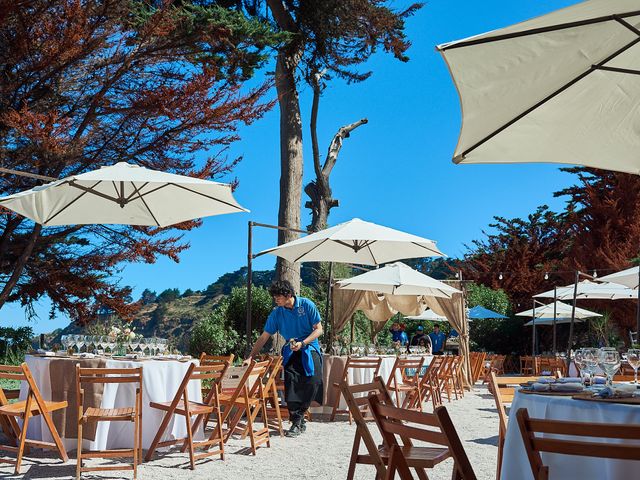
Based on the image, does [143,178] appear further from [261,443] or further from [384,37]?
[384,37]

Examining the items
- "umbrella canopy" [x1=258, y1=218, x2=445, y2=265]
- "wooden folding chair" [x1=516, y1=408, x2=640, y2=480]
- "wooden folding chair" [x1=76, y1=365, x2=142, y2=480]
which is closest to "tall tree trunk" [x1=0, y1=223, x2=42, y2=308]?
"umbrella canopy" [x1=258, y1=218, x2=445, y2=265]

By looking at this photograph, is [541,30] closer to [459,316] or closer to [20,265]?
[20,265]

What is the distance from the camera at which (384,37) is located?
58.6 feet

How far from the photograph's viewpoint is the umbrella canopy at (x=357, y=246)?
1051cm

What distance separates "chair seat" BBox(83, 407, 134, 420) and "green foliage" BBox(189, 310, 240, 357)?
13.0 m

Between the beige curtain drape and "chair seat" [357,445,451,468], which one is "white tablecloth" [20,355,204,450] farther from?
the beige curtain drape

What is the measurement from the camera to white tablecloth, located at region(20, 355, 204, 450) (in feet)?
22.7

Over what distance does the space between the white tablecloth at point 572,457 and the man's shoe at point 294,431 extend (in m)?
4.99

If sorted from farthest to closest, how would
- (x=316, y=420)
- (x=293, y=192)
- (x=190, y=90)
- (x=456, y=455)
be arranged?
1. (x=293, y=192)
2. (x=190, y=90)
3. (x=316, y=420)
4. (x=456, y=455)

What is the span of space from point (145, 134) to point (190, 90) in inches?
60.4

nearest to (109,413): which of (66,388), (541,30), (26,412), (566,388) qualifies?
(26,412)

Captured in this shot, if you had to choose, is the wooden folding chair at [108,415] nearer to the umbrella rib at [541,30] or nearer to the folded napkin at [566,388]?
the folded napkin at [566,388]

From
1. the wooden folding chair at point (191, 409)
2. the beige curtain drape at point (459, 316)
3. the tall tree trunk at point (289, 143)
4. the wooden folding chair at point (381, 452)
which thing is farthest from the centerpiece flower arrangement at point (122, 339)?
the beige curtain drape at point (459, 316)

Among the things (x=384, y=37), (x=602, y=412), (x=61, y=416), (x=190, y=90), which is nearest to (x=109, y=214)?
(x=61, y=416)
